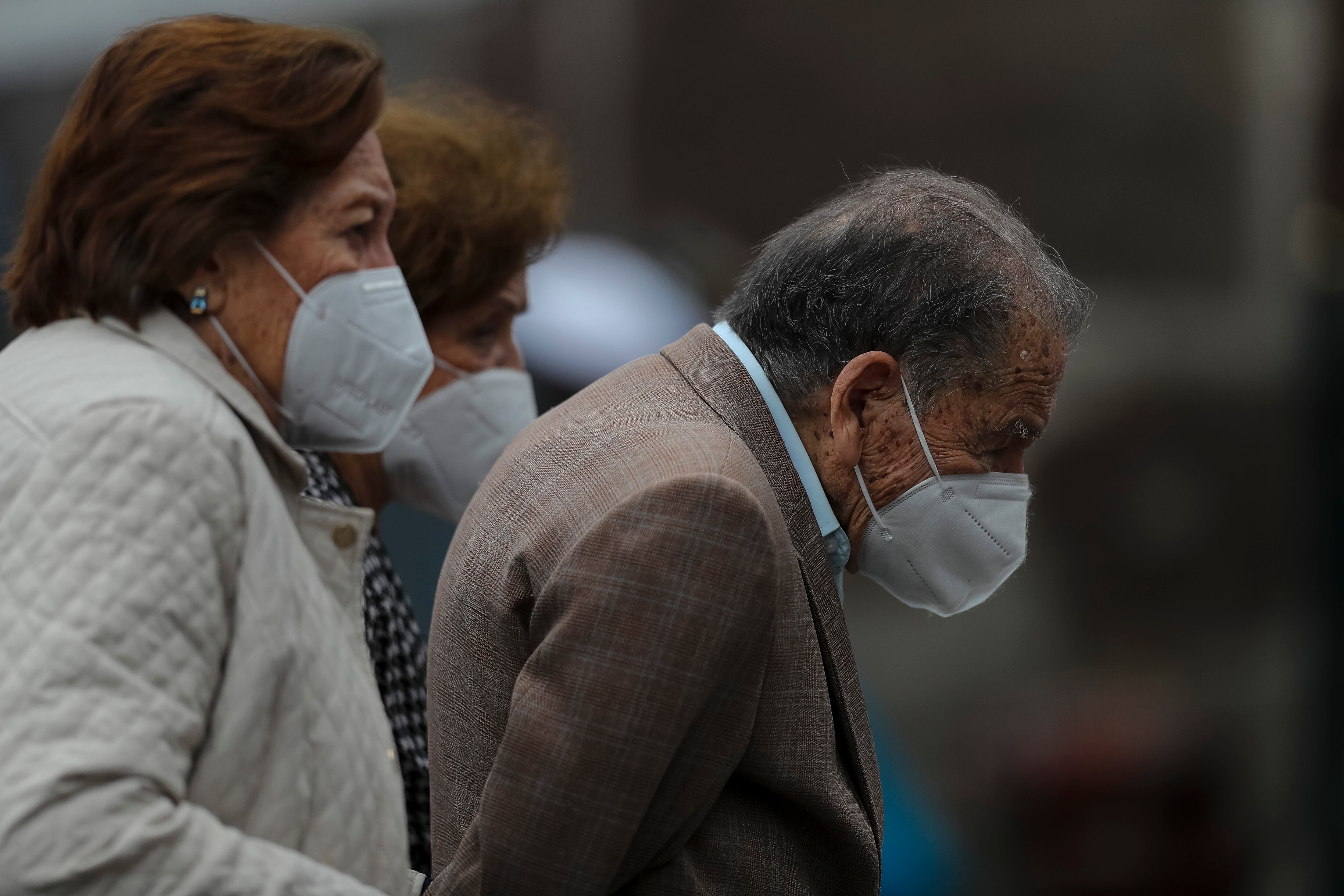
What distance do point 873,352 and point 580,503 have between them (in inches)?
18.4

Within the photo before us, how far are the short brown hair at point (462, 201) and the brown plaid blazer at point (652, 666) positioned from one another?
1.13 meters

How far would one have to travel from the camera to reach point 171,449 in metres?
1.44

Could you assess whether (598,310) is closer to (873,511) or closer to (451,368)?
(451,368)

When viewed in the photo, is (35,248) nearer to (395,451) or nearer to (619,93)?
(395,451)

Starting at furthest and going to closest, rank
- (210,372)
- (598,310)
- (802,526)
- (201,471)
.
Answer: (598,310)
(210,372)
(802,526)
(201,471)

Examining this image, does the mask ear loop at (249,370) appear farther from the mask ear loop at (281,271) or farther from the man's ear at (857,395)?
the man's ear at (857,395)

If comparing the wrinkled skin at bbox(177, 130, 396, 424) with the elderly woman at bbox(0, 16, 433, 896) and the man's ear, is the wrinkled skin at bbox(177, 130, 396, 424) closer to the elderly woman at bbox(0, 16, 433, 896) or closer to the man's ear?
the elderly woman at bbox(0, 16, 433, 896)

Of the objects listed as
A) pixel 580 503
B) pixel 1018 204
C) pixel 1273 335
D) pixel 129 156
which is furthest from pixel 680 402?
pixel 1273 335

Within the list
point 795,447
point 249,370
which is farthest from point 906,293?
point 249,370

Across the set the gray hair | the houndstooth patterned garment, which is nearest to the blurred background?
the houndstooth patterned garment

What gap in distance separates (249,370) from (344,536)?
0.32 metres

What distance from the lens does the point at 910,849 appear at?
4.48 m

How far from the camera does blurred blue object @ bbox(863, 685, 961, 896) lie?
4355mm

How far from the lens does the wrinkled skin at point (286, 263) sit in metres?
1.85
